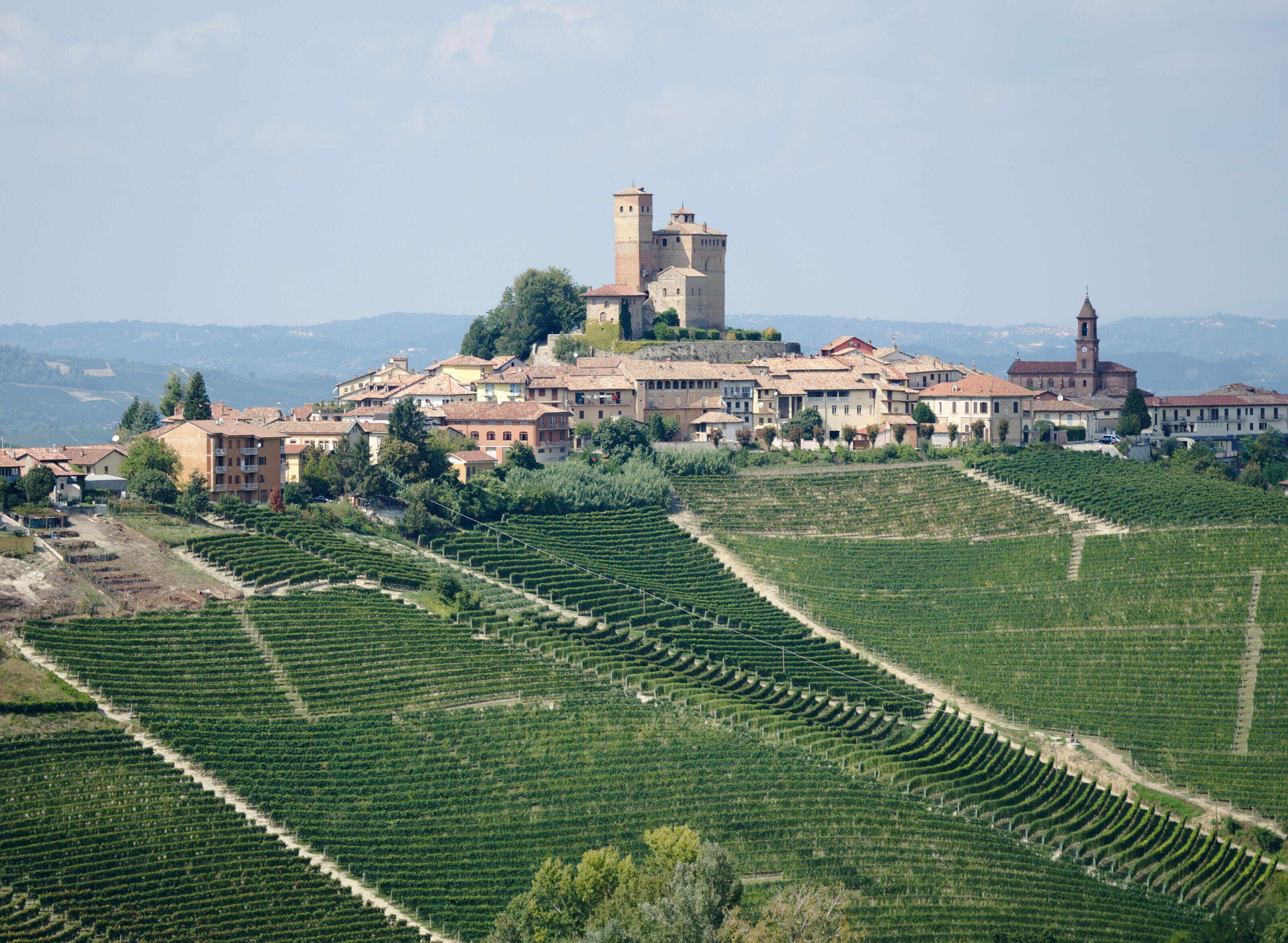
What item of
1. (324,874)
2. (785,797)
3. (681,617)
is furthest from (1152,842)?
(324,874)

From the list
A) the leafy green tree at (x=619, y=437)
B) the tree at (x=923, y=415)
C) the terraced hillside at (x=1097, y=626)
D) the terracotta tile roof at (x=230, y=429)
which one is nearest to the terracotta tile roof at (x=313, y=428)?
the terracotta tile roof at (x=230, y=429)

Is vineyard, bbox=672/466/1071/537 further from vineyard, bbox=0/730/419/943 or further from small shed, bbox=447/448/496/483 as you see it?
vineyard, bbox=0/730/419/943

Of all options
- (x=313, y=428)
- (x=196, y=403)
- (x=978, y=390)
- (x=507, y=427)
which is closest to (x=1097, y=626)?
(x=978, y=390)

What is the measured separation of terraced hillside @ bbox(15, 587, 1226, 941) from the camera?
1484 inches

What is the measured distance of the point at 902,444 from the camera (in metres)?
78.7

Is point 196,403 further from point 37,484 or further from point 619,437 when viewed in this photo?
point 619,437

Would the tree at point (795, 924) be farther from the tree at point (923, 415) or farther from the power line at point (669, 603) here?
the tree at point (923, 415)

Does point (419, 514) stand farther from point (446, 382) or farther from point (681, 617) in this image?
point (446, 382)

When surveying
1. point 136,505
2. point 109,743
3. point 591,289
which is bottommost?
point 109,743

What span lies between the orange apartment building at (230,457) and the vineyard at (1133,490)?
1275 inches

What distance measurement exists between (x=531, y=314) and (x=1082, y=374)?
34724 millimetres

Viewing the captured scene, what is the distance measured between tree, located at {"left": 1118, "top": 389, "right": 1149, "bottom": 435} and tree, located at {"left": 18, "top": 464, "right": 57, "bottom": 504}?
56176mm

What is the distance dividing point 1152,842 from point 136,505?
117ft

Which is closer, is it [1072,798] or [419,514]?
[1072,798]
